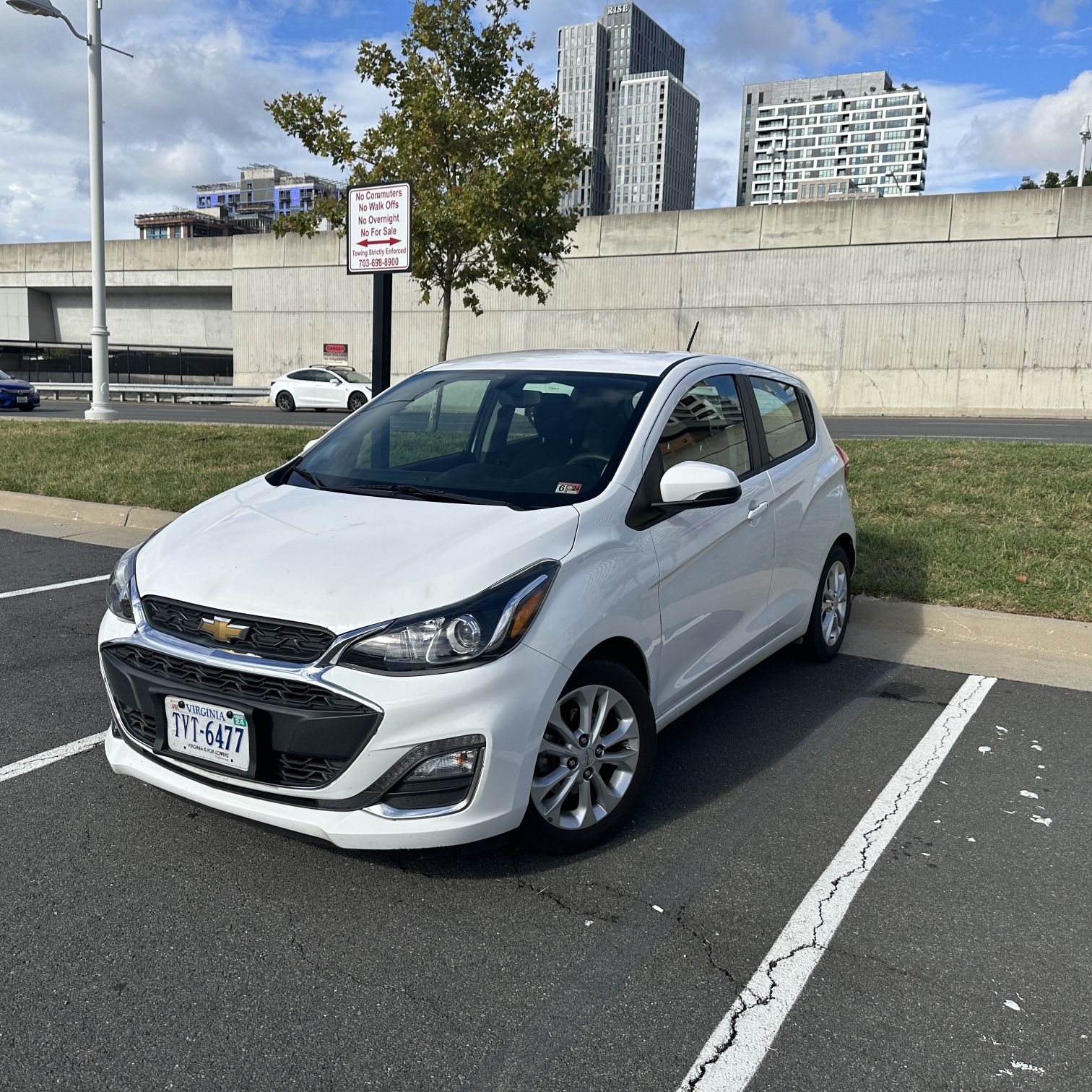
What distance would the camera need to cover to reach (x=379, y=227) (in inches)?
296

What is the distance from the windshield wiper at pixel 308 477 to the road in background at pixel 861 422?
1295 centimetres

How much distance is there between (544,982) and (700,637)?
1600 millimetres

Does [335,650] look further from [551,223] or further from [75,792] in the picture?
[551,223]

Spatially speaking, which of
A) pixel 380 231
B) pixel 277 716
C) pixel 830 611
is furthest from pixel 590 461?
pixel 380 231

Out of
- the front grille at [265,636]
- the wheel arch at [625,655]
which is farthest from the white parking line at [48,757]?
the wheel arch at [625,655]

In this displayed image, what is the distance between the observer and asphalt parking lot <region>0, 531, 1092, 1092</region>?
89.9 inches

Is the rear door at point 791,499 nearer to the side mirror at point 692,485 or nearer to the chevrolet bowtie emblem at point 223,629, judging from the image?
the side mirror at point 692,485

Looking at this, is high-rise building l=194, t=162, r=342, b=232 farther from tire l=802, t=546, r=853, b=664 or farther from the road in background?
tire l=802, t=546, r=853, b=664

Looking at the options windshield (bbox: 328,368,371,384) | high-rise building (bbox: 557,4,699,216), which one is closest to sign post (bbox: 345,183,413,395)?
windshield (bbox: 328,368,371,384)

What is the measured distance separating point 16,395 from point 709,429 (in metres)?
26.4

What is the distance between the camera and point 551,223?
18.5 m

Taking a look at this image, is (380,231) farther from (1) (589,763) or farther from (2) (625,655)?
(1) (589,763)

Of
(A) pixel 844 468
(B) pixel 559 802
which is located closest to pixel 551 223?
(A) pixel 844 468

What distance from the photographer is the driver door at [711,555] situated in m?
3.61
